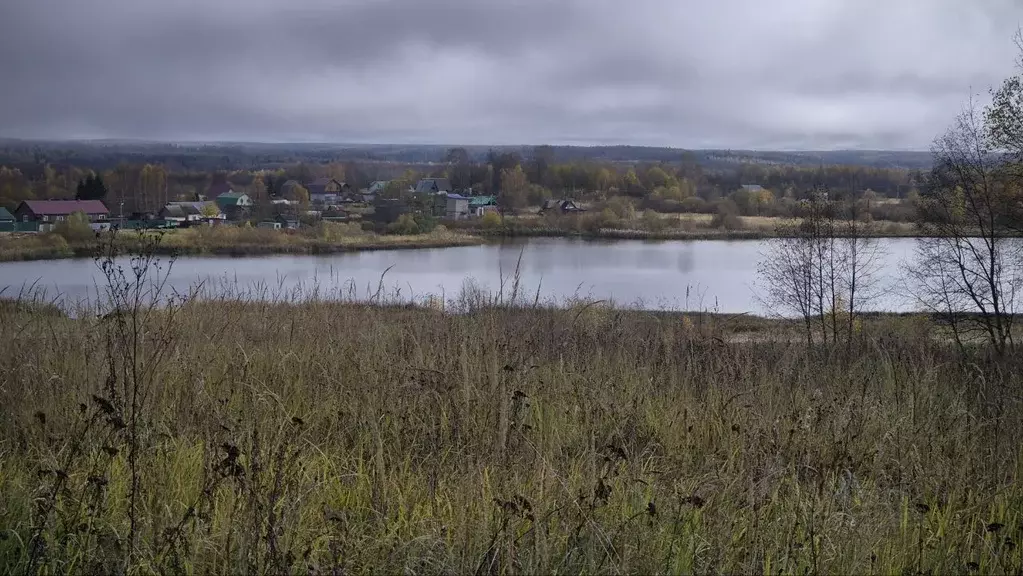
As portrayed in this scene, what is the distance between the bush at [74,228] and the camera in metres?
15.6

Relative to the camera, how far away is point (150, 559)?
2660 millimetres

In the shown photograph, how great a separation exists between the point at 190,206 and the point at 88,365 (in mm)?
23051

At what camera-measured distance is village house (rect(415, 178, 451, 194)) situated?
46.1m

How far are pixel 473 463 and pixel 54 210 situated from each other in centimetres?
1666

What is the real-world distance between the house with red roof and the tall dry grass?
442 inches

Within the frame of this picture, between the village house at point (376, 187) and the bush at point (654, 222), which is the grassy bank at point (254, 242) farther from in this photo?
Result: the bush at point (654, 222)

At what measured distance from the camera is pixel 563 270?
1081 inches

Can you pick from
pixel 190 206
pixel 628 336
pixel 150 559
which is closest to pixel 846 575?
pixel 150 559

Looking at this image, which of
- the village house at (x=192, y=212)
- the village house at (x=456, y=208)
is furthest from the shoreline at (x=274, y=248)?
the village house at (x=456, y=208)

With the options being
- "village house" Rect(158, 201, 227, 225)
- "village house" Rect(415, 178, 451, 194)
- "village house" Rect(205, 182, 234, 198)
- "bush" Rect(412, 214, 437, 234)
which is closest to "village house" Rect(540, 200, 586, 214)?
"village house" Rect(415, 178, 451, 194)

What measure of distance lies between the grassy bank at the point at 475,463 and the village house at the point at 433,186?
40.5 m

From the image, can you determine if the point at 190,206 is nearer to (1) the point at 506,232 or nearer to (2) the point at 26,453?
(1) the point at 506,232

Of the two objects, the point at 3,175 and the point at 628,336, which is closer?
the point at 628,336

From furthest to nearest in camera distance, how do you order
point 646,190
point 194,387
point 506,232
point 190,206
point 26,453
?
1. point 646,190
2. point 506,232
3. point 190,206
4. point 194,387
5. point 26,453
